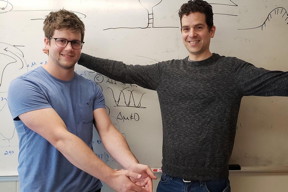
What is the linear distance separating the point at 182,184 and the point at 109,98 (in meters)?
0.68

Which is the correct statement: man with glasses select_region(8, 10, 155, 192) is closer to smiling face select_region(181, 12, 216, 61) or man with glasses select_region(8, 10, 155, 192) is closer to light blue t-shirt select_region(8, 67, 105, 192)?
light blue t-shirt select_region(8, 67, 105, 192)

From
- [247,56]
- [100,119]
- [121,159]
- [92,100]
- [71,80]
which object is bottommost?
[121,159]

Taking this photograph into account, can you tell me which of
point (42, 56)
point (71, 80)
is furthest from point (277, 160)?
point (42, 56)

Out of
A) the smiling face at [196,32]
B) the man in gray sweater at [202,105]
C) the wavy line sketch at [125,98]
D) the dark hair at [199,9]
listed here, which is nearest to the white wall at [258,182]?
the man in gray sweater at [202,105]

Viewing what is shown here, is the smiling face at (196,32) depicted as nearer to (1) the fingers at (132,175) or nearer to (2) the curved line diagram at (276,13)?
(2) the curved line diagram at (276,13)

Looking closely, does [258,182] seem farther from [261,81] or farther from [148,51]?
[148,51]

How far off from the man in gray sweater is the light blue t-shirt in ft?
1.49

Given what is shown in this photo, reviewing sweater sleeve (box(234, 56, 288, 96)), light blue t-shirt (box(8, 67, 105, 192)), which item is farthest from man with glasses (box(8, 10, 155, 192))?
sweater sleeve (box(234, 56, 288, 96))

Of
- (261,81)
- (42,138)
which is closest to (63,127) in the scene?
(42,138)

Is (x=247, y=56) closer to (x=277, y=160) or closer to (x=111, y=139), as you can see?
(x=277, y=160)

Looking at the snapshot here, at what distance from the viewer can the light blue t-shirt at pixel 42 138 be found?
1166mm

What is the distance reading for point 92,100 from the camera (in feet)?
4.66

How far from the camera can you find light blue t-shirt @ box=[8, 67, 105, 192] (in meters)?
1.17

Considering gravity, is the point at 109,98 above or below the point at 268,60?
below
